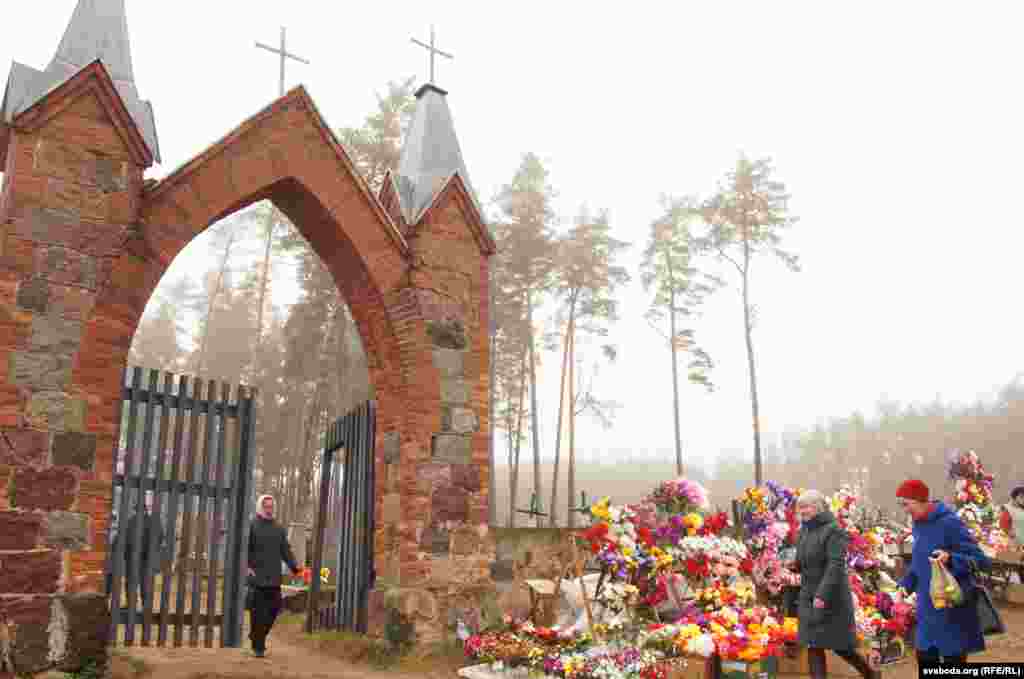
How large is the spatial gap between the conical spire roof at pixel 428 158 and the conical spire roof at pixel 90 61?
2.71 m

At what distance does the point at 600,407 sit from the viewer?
2841 centimetres

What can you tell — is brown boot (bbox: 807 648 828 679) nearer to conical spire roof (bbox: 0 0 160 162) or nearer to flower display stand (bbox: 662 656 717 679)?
flower display stand (bbox: 662 656 717 679)

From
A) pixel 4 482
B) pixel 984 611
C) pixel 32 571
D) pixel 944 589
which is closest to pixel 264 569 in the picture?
pixel 32 571

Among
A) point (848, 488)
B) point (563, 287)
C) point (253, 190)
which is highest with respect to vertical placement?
point (563, 287)

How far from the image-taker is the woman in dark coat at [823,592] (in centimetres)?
542

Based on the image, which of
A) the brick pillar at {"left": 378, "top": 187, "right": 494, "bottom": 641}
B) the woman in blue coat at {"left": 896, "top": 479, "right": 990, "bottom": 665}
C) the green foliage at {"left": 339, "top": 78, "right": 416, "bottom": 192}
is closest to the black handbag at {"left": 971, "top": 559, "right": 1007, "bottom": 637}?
the woman in blue coat at {"left": 896, "top": 479, "right": 990, "bottom": 665}

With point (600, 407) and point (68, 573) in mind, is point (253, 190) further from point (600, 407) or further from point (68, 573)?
point (600, 407)

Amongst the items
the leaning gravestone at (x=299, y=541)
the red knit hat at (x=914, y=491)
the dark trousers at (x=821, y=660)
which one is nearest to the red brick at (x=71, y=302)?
the dark trousers at (x=821, y=660)

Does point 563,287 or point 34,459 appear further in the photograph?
point 563,287

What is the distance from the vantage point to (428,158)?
30.0 feet

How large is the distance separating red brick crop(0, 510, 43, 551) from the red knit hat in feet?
20.9

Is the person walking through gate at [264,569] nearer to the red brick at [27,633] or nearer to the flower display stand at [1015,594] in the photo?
the red brick at [27,633]

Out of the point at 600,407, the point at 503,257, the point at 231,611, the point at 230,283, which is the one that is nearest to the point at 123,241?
the point at 231,611

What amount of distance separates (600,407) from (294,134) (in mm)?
21687
